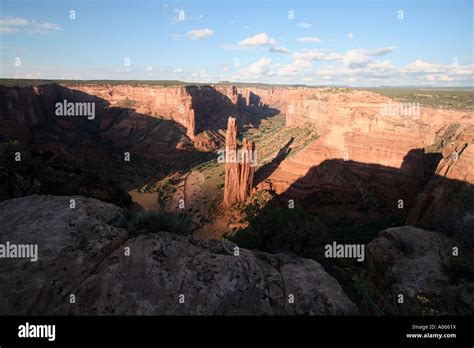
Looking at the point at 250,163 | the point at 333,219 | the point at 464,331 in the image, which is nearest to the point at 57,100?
the point at 250,163

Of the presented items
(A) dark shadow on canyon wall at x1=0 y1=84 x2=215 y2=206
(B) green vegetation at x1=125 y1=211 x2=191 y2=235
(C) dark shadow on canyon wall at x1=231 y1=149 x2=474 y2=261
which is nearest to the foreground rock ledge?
(B) green vegetation at x1=125 y1=211 x2=191 y2=235

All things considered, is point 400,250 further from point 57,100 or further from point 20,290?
point 57,100

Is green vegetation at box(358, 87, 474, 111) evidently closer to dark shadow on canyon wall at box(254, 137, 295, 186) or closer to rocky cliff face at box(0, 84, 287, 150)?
dark shadow on canyon wall at box(254, 137, 295, 186)

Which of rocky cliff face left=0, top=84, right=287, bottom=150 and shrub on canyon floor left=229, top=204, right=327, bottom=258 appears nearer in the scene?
shrub on canyon floor left=229, top=204, right=327, bottom=258

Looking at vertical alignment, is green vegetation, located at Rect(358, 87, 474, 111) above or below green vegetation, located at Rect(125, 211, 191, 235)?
above

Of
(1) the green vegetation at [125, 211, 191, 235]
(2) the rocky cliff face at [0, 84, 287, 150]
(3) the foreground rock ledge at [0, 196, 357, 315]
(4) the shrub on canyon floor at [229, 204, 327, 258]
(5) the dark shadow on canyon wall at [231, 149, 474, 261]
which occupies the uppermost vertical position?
(2) the rocky cliff face at [0, 84, 287, 150]

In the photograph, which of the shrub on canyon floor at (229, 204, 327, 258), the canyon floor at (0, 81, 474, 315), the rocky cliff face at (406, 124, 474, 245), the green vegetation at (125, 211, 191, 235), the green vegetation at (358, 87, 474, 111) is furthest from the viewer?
the green vegetation at (358, 87, 474, 111)

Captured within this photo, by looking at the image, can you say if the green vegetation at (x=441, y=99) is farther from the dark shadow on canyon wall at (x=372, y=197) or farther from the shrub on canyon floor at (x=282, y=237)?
the shrub on canyon floor at (x=282, y=237)
